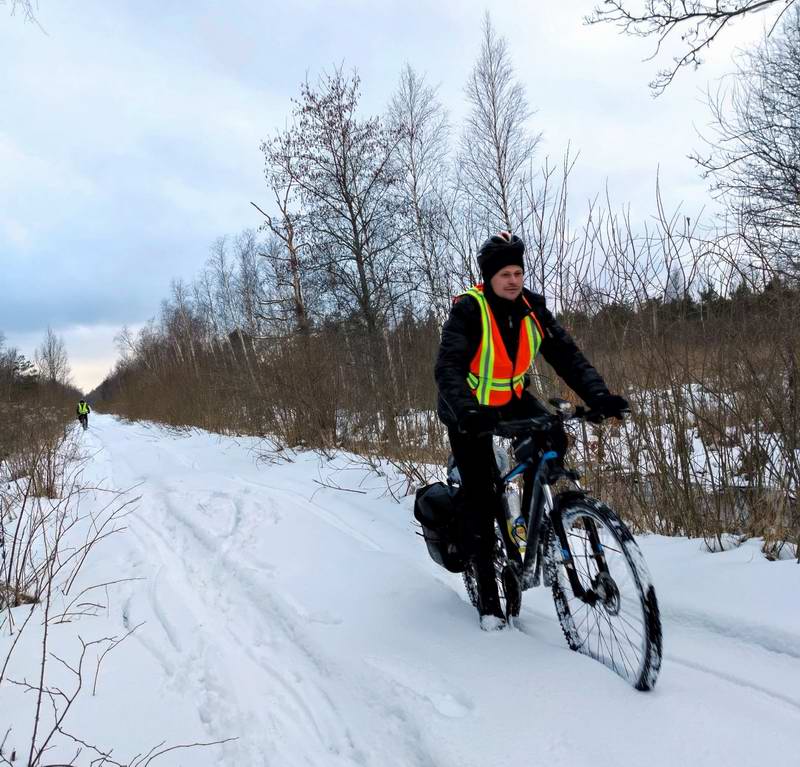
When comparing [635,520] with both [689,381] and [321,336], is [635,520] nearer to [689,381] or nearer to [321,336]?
[689,381]

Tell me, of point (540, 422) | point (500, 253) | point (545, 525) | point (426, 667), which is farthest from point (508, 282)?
point (426, 667)

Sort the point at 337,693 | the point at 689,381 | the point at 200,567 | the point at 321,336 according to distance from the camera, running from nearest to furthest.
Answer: the point at 337,693, the point at 689,381, the point at 200,567, the point at 321,336

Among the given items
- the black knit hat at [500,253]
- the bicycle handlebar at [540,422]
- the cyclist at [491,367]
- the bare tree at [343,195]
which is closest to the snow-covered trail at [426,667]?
the cyclist at [491,367]

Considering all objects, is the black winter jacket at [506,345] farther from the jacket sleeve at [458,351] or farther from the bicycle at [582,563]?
the bicycle at [582,563]

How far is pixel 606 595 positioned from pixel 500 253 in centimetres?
155

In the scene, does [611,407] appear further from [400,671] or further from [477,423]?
[400,671]

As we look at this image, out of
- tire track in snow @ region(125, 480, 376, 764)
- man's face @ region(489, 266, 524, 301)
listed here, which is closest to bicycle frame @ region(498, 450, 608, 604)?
man's face @ region(489, 266, 524, 301)

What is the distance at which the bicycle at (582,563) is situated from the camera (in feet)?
6.29

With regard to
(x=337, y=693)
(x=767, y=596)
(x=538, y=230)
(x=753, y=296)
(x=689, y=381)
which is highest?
(x=538, y=230)

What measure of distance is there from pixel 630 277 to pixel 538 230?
35.3 inches

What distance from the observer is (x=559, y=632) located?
260cm

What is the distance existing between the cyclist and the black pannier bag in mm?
99

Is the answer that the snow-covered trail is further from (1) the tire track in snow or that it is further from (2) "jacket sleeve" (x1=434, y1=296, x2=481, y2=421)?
(2) "jacket sleeve" (x1=434, y1=296, x2=481, y2=421)

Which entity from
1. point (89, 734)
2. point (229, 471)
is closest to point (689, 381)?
point (89, 734)
